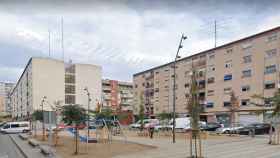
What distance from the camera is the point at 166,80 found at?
74750 mm

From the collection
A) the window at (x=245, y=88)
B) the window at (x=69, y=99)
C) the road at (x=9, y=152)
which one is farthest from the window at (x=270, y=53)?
the window at (x=69, y=99)

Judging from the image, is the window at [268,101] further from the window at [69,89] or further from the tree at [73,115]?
the window at [69,89]

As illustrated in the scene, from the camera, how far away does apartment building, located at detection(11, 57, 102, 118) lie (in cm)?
7900

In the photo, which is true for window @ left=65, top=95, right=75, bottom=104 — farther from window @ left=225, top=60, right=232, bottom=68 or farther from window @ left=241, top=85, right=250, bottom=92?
window @ left=241, top=85, right=250, bottom=92

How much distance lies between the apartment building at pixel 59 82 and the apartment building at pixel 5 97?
250ft

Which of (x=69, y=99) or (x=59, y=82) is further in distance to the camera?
(x=69, y=99)

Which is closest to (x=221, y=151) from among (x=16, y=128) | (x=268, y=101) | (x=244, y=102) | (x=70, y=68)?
(x=268, y=101)

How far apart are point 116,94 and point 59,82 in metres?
26.0

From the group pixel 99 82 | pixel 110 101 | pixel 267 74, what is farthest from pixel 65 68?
pixel 267 74

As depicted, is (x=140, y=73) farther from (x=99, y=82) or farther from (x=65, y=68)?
(x=65, y=68)

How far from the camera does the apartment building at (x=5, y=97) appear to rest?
150 metres

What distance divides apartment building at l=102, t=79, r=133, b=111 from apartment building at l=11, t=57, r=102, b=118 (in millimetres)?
10167

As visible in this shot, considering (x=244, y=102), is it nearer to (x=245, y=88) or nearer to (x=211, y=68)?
(x=245, y=88)

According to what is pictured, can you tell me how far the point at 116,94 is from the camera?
102438mm
